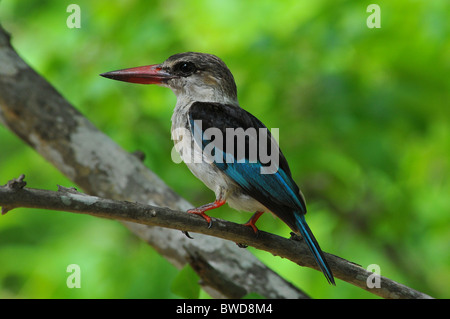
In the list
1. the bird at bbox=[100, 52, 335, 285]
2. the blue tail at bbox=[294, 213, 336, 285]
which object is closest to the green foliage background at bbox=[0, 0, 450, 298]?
the bird at bbox=[100, 52, 335, 285]

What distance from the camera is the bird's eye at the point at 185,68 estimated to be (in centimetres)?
330

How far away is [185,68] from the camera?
3.31m

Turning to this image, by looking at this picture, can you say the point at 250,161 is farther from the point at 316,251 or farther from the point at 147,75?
the point at 147,75

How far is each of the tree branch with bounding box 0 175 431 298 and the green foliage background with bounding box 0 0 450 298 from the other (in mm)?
1476

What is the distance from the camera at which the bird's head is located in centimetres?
328

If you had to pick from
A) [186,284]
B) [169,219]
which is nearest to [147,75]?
[186,284]

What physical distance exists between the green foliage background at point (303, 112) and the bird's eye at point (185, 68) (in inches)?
32.5

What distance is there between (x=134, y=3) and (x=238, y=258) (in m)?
2.60

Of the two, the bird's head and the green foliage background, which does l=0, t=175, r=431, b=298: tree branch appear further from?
the green foliage background

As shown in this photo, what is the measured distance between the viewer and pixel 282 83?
4164mm

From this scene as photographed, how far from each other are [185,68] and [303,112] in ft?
4.18

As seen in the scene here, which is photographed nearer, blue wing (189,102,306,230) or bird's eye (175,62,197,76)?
blue wing (189,102,306,230)

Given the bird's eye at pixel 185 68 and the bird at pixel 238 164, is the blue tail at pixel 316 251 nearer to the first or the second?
the bird at pixel 238 164
